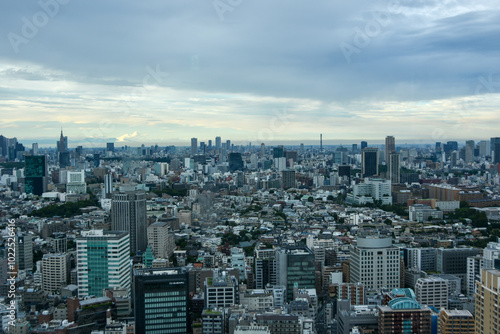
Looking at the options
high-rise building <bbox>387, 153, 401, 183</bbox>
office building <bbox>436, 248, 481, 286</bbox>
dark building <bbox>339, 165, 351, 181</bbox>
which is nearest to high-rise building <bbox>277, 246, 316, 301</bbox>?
office building <bbox>436, 248, 481, 286</bbox>

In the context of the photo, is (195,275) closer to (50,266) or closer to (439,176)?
(50,266)

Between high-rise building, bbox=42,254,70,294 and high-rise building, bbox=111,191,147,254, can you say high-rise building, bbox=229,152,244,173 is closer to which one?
high-rise building, bbox=111,191,147,254

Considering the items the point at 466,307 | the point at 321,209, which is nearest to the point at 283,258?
the point at 466,307

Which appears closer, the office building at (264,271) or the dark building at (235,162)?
the office building at (264,271)

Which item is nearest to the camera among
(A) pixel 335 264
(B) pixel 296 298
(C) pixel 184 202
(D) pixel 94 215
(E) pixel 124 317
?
(E) pixel 124 317

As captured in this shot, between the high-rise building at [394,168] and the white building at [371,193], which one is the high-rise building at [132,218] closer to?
the white building at [371,193]

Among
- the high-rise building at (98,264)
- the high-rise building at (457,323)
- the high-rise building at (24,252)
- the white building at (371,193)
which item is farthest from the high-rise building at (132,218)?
the white building at (371,193)

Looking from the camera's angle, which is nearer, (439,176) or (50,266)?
(50,266)
